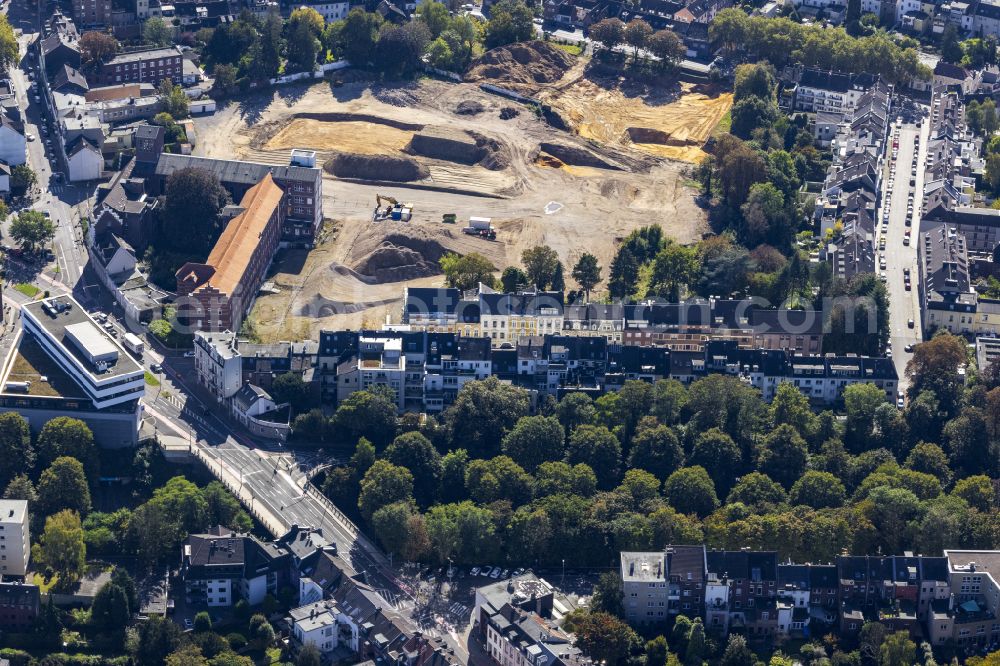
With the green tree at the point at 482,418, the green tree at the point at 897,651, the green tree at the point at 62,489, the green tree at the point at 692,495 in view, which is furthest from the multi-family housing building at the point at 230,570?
the green tree at the point at 897,651

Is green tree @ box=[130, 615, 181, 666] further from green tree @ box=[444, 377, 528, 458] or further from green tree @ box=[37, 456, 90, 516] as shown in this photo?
green tree @ box=[444, 377, 528, 458]

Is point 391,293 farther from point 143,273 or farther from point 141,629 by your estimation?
point 141,629

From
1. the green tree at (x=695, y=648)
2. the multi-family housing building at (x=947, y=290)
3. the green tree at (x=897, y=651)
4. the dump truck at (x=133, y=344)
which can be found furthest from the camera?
the multi-family housing building at (x=947, y=290)

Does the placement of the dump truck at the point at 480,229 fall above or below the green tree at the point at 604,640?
above

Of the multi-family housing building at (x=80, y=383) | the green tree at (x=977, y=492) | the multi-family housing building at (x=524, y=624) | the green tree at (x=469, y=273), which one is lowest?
the multi-family housing building at (x=524, y=624)

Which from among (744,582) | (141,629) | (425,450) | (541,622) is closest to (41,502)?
(141,629)

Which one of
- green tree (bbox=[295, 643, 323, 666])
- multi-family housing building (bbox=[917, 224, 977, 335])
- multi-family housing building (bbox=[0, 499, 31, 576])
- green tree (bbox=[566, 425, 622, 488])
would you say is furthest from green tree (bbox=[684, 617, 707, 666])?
multi-family housing building (bbox=[917, 224, 977, 335])

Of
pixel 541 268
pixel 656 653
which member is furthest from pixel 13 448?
pixel 541 268

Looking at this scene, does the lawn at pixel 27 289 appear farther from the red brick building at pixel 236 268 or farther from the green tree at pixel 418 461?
the green tree at pixel 418 461
